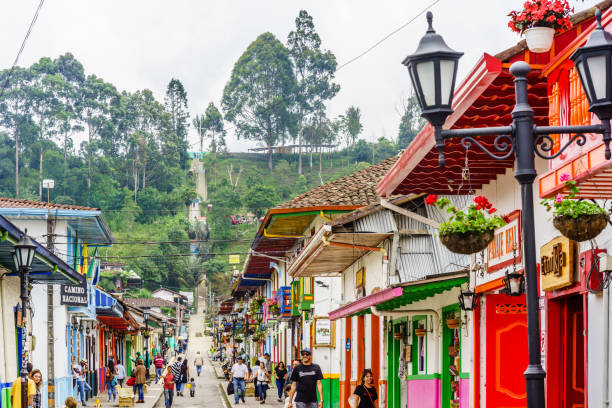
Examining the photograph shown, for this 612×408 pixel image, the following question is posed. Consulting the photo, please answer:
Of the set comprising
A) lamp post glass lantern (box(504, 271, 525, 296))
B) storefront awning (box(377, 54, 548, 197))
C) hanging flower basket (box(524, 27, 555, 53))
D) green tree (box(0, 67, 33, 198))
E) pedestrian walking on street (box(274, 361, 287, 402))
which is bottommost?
pedestrian walking on street (box(274, 361, 287, 402))

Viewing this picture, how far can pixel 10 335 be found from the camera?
16.1 m

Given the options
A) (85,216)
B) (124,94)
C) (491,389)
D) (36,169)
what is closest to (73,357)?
(85,216)

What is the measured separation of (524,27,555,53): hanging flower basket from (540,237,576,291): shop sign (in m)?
1.71

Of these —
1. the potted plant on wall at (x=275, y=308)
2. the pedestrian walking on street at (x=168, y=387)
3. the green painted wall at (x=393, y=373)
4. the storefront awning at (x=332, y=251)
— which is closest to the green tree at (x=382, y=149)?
the potted plant on wall at (x=275, y=308)

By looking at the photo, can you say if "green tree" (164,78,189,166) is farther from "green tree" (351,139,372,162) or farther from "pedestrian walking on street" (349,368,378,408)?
"pedestrian walking on street" (349,368,378,408)

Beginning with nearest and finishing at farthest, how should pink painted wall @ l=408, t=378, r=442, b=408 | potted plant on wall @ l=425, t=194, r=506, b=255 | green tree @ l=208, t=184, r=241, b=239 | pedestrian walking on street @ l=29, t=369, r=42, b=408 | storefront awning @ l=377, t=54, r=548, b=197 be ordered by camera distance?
potted plant on wall @ l=425, t=194, r=506, b=255, storefront awning @ l=377, t=54, r=548, b=197, pink painted wall @ l=408, t=378, r=442, b=408, pedestrian walking on street @ l=29, t=369, r=42, b=408, green tree @ l=208, t=184, r=241, b=239

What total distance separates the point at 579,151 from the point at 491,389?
5.06 metres

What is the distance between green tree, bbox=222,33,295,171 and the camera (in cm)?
15362

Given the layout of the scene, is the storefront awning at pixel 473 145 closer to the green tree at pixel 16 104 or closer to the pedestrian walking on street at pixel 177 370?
the pedestrian walking on street at pixel 177 370

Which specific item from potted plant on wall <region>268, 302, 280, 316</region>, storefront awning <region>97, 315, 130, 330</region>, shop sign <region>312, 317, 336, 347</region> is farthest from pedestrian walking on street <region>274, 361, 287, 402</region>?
storefront awning <region>97, 315, 130, 330</region>

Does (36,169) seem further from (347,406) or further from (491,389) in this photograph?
(491,389)

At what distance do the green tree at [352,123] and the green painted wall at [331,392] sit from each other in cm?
13526

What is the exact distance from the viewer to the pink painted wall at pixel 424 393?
1571 cm

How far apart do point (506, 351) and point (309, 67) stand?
471 feet
